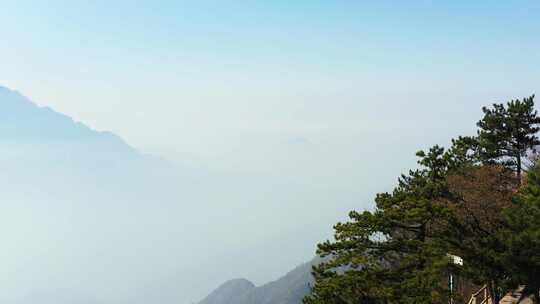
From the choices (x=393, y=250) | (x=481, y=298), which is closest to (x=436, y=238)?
(x=393, y=250)

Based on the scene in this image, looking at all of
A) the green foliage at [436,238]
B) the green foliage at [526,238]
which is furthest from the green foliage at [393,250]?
the green foliage at [526,238]

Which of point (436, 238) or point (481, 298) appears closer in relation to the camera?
point (436, 238)

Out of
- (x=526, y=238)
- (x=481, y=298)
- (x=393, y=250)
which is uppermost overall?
(x=526, y=238)

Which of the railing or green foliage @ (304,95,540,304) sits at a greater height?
green foliage @ (304,95,540,304)

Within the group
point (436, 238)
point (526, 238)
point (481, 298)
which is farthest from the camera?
point (481, 298)

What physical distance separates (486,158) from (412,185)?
8472mm

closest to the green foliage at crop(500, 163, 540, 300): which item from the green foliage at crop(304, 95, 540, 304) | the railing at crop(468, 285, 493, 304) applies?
the green foliage at crop(304, 95, 540, 304)

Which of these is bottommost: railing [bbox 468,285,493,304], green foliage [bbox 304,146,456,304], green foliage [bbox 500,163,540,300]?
railing [bbox 468,285,493,304]

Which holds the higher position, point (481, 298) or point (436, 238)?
point (436, 238)

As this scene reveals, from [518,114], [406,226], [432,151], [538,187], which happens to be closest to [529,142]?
[518,114]

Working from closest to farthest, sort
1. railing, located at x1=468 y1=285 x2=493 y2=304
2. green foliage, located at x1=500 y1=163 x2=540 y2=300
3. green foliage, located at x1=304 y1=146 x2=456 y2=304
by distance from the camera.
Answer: green foliage, located at x1=500 y1=163 x2=540 y2=300 < green foliage, located at x1=304 y1=146 x2=456 y2=304 < railing, located at x1=468 y1=285 x2=493 y2=304

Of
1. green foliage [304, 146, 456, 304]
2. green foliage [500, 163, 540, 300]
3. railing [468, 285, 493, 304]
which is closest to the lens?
green foliage [500, 163, 540, 300]

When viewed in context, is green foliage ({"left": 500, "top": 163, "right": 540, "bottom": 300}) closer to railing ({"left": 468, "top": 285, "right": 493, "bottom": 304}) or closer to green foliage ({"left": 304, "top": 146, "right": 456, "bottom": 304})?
green foliage ({"left": 304, "top": 146, "right": 456, "bottom": 304})

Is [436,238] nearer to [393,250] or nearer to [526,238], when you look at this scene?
[393,250]
